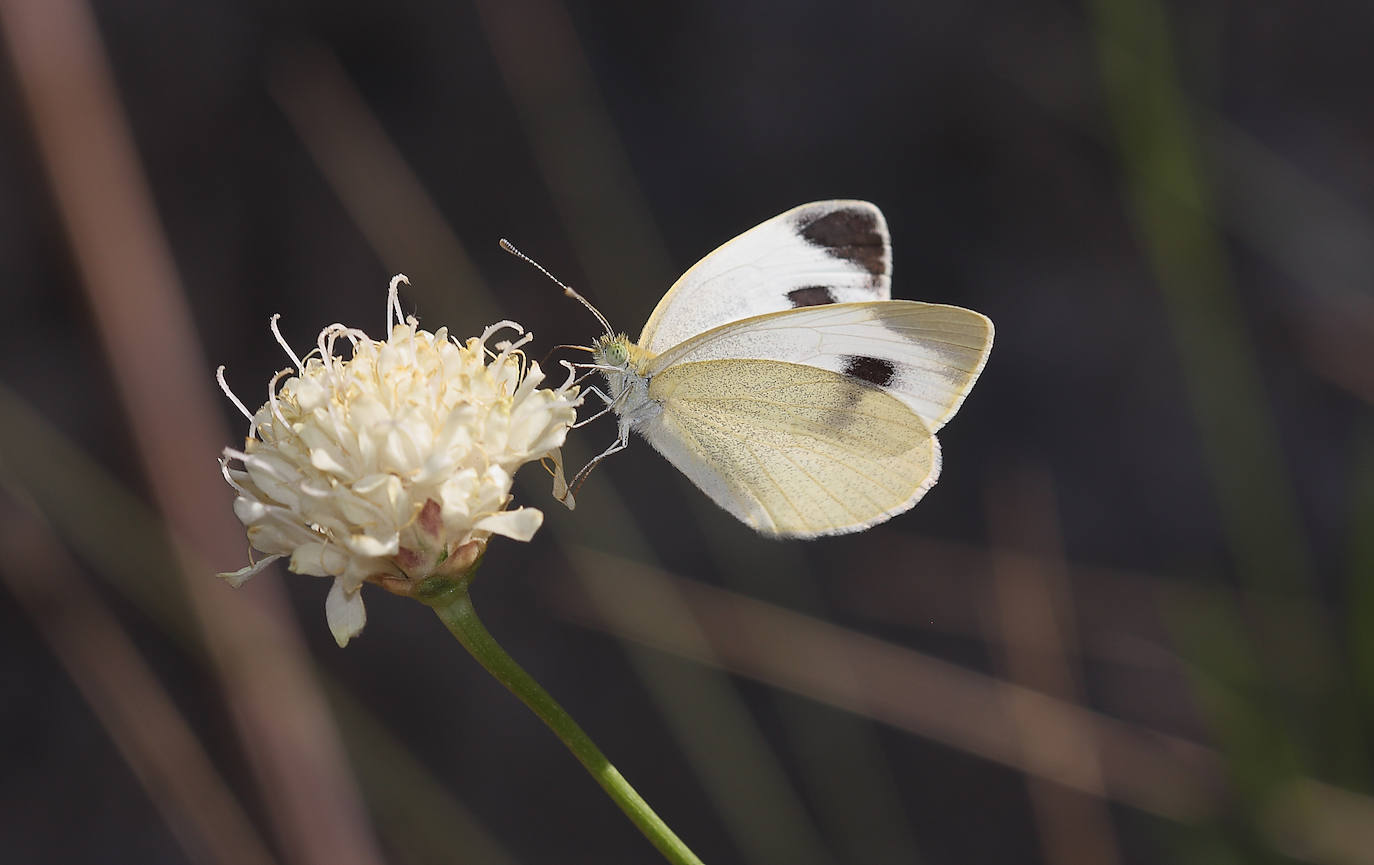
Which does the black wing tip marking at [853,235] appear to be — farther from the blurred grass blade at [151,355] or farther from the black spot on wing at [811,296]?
the blurred grass blade at [151,355]

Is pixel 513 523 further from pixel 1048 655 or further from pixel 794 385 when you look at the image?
pixel 1048 655

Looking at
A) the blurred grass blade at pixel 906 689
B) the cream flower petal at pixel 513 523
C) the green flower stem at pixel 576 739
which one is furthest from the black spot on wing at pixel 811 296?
the blurred grass blade at pixel 906 689

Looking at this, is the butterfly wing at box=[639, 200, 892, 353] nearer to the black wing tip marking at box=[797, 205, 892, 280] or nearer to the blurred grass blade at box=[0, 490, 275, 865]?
the black wing tip marking at box=[797, 205, 892, 280]

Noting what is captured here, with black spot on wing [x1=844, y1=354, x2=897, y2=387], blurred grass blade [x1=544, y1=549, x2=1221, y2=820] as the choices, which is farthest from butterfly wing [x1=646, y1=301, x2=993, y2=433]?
blurred grass blade [x1=544, y1=549, x2=1221, y2=820]

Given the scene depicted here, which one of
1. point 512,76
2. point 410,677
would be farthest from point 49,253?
point 410,677

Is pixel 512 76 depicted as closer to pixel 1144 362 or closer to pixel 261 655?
pixel 261 655

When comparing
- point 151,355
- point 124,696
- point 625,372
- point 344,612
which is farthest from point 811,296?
point 124,696
